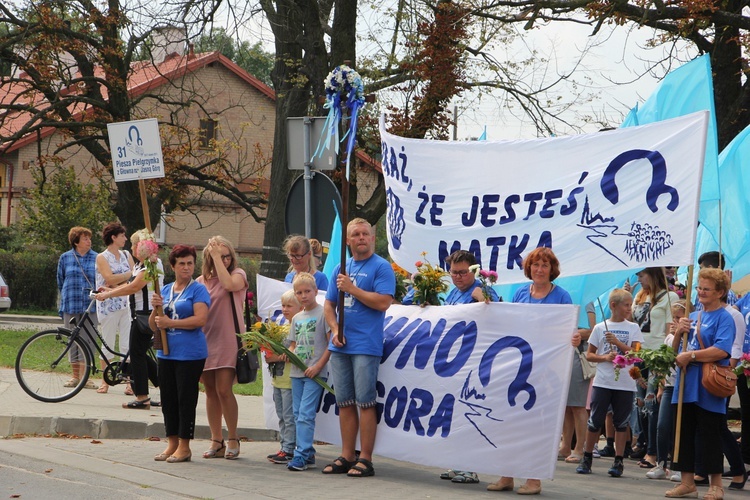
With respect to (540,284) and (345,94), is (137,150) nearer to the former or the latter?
(345,94)

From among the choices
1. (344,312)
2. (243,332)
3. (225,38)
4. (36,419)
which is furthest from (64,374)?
(225,38)

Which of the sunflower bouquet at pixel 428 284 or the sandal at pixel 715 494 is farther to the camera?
the sunflower bouquet at pixel 428 284

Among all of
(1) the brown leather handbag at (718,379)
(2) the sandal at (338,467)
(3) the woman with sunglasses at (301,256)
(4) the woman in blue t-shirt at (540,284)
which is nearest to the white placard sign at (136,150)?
(3) the woman with sunglasses at (301,256)

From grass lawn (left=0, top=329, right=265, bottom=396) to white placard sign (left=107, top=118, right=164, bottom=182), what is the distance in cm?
206

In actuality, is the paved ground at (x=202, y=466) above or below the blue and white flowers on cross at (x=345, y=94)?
below

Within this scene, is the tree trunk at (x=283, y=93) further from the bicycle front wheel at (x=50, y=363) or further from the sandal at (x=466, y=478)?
the sandal at (x=466, y=478)

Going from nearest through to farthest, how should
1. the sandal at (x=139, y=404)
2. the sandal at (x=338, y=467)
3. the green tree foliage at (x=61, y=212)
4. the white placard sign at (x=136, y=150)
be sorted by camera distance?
the sandal at (x=338, y=467)
the white placard sign at (x=136, y=150)
the sandal at (x=139, y=404)
the green tree foliage at (x=61, y=212)

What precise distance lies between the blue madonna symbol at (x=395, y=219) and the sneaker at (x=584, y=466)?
245 cm

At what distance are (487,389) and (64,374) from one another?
558 centimetres

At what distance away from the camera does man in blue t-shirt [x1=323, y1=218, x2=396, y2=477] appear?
7.98m

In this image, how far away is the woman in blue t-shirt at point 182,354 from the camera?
8.27 m

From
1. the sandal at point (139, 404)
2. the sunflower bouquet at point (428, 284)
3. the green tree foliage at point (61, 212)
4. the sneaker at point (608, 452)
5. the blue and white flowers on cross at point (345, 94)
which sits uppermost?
the green tree foliage at point (61, 212)

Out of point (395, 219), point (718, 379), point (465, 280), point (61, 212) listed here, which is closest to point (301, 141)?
point (395, 219)

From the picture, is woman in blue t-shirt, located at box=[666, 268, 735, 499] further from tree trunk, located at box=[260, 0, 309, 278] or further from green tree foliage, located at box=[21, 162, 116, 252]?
green tree foliage, located at box=[21, 162, 116, 252]
